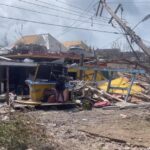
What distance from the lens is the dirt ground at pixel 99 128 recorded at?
12.0m

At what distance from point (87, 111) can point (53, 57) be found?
20.8 metres

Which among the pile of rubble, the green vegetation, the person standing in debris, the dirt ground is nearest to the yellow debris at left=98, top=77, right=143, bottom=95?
the pile of rubble

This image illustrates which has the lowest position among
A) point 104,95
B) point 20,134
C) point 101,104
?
point 101,104

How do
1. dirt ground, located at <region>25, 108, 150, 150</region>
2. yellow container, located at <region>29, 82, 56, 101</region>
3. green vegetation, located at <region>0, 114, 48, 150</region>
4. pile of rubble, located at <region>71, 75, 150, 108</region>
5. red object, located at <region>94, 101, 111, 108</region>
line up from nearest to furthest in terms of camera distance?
green vegetation, located at <region>0, 114, 48, 150</region> → dirt ground, located at <region>25, 108, 150, 150</region> → yellow container, located at <region>29, 82, 56, 101</region> → red object, located at <region>94, 101, 111, 108</region> → pile of rubble, located at <region>71, 75, 150, 108</region>

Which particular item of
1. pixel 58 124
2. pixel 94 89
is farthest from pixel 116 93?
pixel 58 124

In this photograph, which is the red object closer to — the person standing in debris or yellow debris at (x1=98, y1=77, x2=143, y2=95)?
the person standing in debris

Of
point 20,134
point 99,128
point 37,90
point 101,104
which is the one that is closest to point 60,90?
point 37,90

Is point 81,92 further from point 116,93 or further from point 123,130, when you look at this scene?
point 123,130

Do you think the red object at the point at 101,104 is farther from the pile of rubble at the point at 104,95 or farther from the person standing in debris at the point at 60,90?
the person standing in debris at the point at 60,90

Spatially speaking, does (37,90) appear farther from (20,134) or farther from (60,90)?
(20,134)

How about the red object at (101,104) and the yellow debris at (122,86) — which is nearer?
the red object at (101,104)

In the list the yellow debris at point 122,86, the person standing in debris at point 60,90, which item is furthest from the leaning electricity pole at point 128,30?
the person standing in debris at point 60,90

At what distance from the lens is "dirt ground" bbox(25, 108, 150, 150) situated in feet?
39.3

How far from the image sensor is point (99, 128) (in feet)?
48.0
